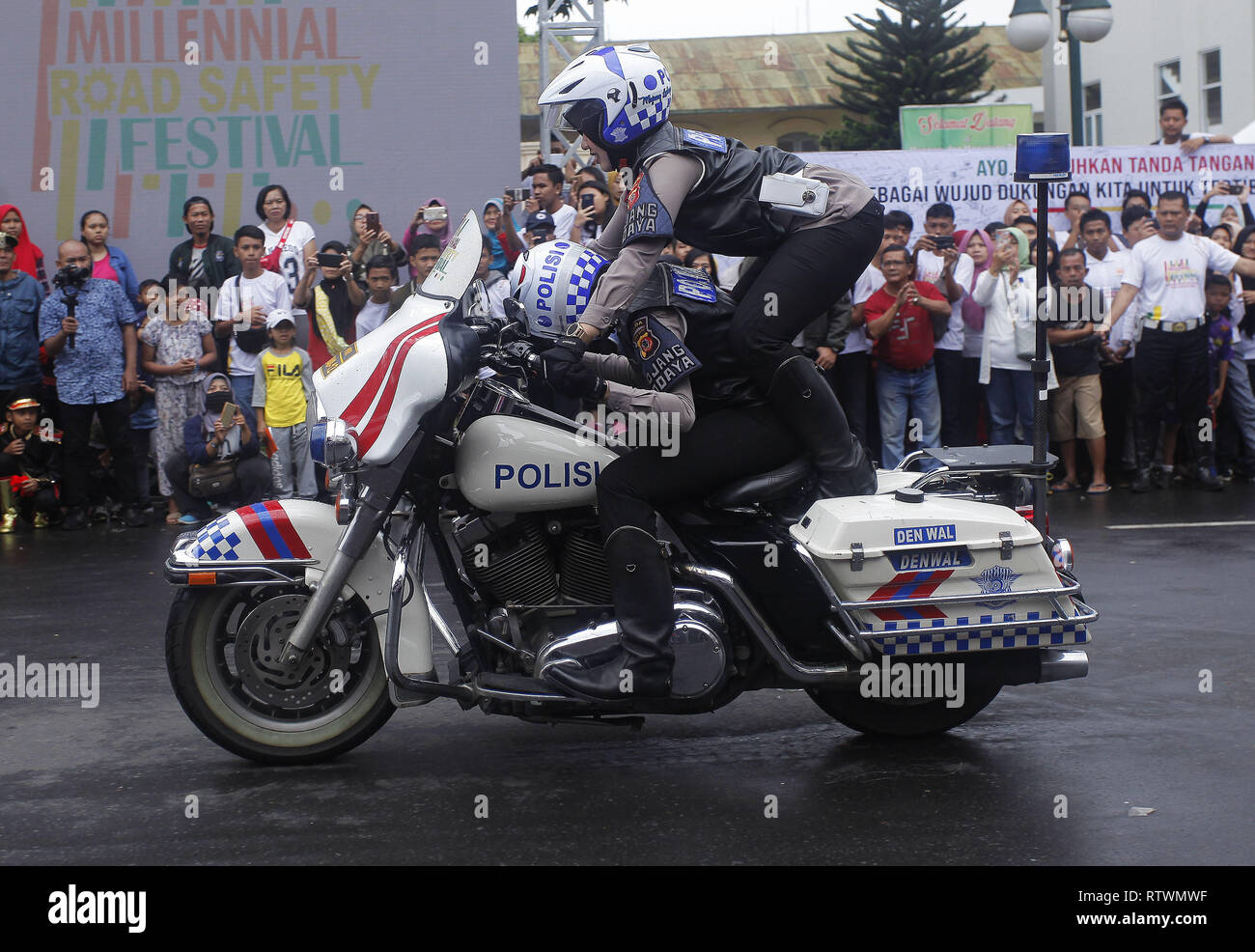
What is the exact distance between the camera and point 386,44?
1364 centimetres

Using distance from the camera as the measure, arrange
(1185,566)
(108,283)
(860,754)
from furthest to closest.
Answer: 1. (108,283)
2. (1185,566)
3. (860,754)

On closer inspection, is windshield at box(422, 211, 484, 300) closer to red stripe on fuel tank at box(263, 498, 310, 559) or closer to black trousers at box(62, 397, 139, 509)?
red stripe on fuel tank at box(263, 498, 310, 559)

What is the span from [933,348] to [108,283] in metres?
6.58

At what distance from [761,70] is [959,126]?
3294cm

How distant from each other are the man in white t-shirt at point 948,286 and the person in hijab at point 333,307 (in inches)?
182

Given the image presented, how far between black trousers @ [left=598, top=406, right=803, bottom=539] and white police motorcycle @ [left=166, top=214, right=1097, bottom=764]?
0.07m

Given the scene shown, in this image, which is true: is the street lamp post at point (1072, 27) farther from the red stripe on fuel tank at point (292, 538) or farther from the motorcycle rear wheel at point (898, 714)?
the red stripe on fuel tank at point (292, 538)

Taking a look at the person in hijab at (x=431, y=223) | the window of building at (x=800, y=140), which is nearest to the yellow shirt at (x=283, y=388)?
the person in hijab at (x=431, y=223)

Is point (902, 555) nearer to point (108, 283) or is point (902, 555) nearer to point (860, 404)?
point (860, 404)

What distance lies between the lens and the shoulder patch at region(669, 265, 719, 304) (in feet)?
16.0

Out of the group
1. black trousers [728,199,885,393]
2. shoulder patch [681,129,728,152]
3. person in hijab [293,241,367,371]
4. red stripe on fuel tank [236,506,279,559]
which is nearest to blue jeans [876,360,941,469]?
person in hijab [293,241,367,371]

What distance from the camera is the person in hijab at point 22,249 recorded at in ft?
40.5

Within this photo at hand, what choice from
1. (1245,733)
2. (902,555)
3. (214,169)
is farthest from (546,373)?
(214,169)

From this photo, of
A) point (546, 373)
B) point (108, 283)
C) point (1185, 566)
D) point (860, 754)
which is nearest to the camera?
point (546, 373)
